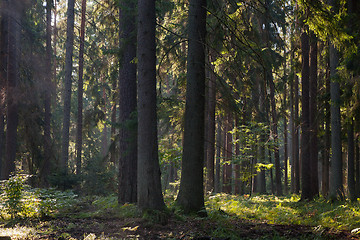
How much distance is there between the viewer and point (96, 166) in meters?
21.5

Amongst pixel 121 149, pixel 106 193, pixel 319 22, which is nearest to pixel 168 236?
pixel 319 22

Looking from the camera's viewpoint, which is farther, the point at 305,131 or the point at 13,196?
the point at 305,131

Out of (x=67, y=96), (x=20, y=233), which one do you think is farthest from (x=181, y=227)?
(x=67, y=96)

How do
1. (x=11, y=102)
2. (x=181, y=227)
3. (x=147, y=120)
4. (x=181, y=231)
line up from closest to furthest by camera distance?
(x=181, y=231)
(x=181, y=227)
(x=147, y=120)
(x=11, y=102)

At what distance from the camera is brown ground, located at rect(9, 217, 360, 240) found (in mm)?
6215

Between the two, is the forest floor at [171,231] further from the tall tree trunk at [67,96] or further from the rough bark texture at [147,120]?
the tall tree trunk at [67,96]

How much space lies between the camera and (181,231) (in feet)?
22.0

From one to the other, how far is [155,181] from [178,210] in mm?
950

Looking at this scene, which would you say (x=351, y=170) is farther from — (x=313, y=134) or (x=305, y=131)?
(x=305, y=131)

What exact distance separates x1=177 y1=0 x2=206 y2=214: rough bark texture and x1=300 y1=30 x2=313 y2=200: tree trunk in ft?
22.2

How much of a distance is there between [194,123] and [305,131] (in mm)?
7503

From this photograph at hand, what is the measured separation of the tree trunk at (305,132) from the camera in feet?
46.5

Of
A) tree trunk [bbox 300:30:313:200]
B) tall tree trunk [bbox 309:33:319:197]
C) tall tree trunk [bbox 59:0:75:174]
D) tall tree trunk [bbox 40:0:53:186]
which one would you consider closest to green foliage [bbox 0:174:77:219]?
tree trunk [bbox 300:30:313:200]

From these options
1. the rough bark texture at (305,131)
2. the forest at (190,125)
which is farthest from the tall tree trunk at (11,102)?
the rough bark texture at (305,131)
